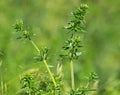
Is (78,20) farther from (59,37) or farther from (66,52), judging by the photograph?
(59,37)

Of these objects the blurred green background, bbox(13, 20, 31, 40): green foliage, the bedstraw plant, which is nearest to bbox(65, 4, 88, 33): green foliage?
the bedstraw plant

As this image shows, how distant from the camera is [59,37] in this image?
6.48 meters

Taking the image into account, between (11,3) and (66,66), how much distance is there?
2514mm

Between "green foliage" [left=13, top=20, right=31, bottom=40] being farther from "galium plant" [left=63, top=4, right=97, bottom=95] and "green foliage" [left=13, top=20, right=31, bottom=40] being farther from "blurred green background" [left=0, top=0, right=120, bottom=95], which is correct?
"blurred green background" [left=0, top=0, right=120, bottom=95]

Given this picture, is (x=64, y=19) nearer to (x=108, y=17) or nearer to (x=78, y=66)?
(x=108, y=17)

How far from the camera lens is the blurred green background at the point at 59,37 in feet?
17.8

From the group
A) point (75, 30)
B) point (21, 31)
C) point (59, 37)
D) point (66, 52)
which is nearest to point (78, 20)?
point (75, 30)

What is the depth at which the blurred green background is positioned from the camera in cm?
542

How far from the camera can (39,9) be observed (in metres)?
7.91

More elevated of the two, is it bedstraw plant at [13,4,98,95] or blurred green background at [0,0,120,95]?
blurred green background at [0,0,120,95]

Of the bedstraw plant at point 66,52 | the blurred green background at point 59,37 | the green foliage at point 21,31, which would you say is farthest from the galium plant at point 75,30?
the blurred green background at point 59,37

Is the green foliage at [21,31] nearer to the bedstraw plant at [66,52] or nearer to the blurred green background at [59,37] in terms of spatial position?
the bedstraw plant at [66,52]

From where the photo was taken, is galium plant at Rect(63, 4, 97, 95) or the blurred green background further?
the blurred green background

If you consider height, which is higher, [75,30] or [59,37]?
[59,37]
